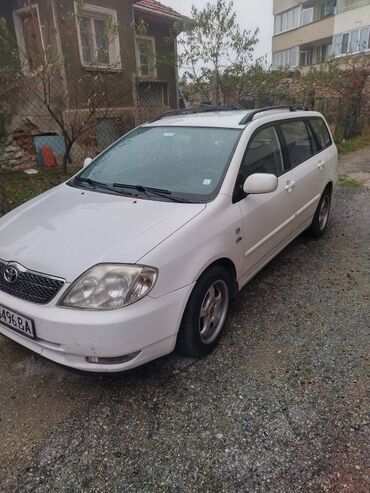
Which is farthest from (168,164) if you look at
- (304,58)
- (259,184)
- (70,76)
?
(304,58)

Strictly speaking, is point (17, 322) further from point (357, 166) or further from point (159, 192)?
point (357, 166)

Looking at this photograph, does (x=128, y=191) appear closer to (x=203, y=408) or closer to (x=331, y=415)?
(x=203, y=408)

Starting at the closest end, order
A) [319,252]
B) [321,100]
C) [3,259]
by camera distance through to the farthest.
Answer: [3,259]
[319,252]
[321,100]

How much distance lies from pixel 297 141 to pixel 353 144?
911 cm

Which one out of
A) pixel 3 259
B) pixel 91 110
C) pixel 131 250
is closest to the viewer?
pixel 131 250

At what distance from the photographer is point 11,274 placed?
7.48 feet

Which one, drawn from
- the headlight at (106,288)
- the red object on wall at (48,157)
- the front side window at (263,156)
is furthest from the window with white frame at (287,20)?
the headlight at (106,288)

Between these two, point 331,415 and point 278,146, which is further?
point 278,146

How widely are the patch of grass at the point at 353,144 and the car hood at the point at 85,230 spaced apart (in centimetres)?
992

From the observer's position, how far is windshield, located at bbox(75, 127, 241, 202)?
2848 mm

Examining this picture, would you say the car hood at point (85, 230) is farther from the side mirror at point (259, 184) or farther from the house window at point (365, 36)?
the house window at point (365, 36)

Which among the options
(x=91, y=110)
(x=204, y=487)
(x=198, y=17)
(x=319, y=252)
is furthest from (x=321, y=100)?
(x=204, y=487)

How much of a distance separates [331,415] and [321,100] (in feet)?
38.4

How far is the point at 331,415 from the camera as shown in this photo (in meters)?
2.18
